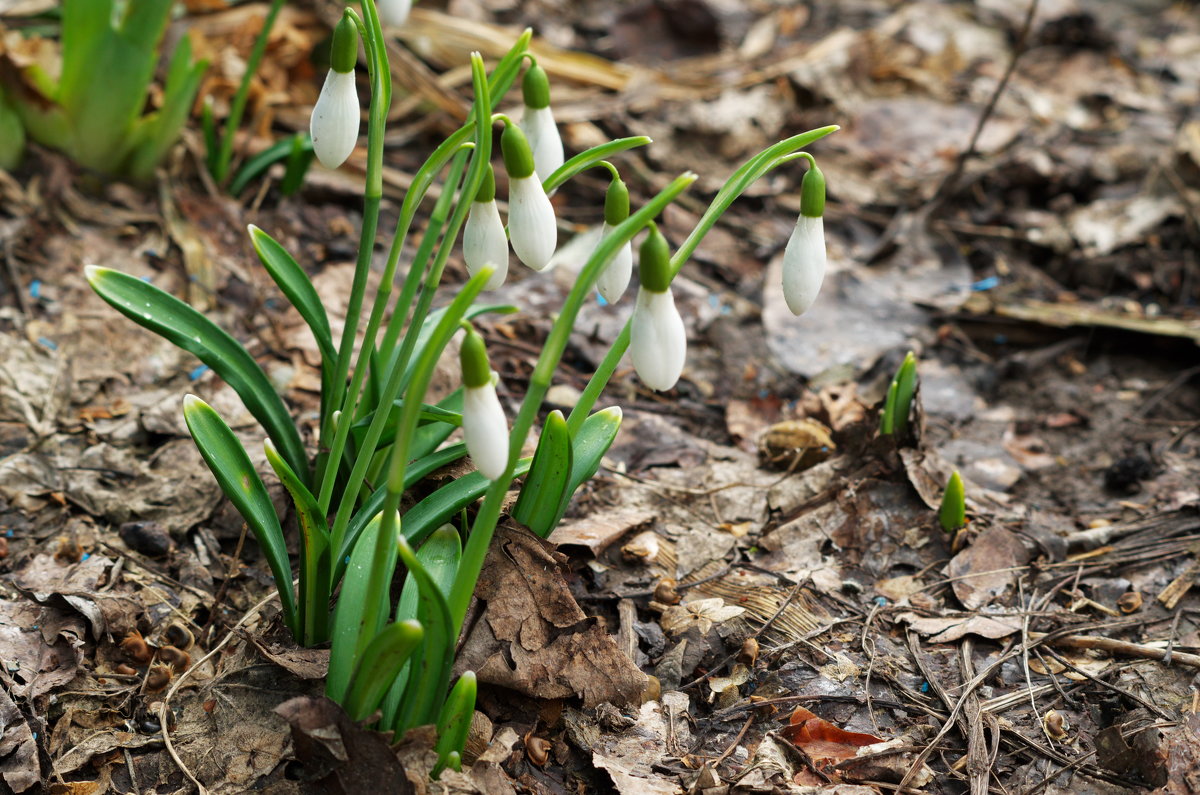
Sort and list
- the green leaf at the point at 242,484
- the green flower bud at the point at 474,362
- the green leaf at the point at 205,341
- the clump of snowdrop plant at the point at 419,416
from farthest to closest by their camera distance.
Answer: the green leaf at the point at 205,341
the green leaf at the point at 242,484
the clump of snowdrop plant at the point at 419,416
the green flower bud at the point at 474,362

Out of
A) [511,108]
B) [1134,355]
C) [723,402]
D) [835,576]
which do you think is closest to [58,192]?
[511,108]

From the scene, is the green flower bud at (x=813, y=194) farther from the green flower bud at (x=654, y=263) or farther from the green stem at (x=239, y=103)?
the green stem at (x=239, y=103)

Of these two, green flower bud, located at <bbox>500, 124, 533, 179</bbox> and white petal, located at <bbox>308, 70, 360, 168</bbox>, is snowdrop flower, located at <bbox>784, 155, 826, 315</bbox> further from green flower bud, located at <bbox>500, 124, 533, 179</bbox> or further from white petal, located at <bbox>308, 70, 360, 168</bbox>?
white petal, located at <bbox>308, 70, 360, 168</bbox>

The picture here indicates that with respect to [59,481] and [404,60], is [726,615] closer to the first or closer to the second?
[59,481]


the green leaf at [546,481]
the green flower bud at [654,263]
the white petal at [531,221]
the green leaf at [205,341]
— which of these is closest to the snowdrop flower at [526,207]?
the white petal at [531,221]

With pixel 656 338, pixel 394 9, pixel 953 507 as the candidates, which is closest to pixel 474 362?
pixel 656 338

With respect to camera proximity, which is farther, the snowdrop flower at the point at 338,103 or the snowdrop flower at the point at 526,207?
the snowdrop flower at the point at 338,103
